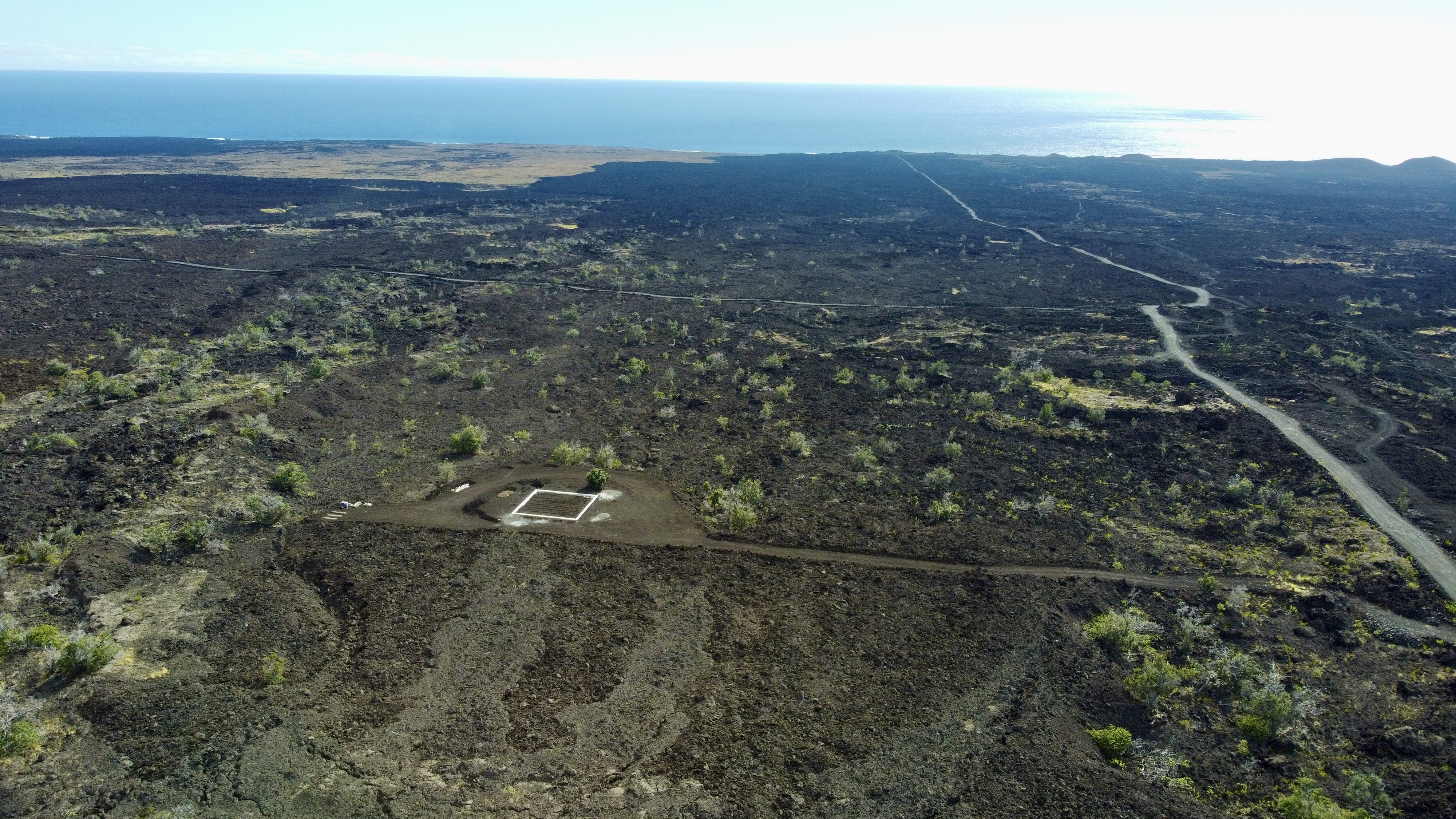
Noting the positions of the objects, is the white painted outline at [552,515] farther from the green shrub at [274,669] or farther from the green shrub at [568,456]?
the green shrub at [274,669]

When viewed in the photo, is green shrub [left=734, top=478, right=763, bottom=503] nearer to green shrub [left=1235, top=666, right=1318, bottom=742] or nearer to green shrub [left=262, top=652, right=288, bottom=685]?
green shrub [left=262, top=652, right=288, bottom=685]

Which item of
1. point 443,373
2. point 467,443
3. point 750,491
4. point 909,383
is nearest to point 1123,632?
point 750,491

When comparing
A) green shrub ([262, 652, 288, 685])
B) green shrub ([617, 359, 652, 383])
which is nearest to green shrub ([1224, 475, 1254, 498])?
green shrub ([617, 359, 652, 383])

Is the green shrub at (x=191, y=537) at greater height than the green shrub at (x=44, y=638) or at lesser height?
greater

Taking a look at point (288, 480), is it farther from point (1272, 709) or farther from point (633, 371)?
point (1272, 709)

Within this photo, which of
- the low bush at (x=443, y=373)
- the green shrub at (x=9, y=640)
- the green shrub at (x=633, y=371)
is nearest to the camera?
the green shrub at (x=9, y=640)

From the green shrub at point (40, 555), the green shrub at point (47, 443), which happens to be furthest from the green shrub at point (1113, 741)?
the green shrub at point (47, 443)
